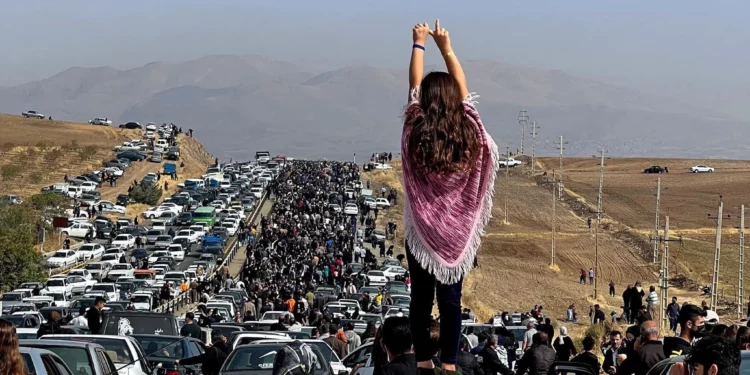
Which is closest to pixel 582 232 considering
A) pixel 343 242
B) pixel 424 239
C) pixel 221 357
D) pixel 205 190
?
pixel 205 190

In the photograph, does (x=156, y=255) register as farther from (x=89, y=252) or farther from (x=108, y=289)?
(x=108, y=289)

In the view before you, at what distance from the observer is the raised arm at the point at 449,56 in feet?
19.3

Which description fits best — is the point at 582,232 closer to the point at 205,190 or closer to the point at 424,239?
the point at 205,190

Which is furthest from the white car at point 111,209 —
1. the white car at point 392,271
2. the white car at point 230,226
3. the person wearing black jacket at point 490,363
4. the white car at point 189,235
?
the person wearing black jacket at point 490,363

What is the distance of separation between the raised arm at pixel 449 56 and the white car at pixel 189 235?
72.3 meters

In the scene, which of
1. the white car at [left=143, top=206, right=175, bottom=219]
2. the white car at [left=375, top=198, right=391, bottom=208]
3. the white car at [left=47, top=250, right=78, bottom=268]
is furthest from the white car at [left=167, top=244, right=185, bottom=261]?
the white car at [left=375, top=198, right=391, bottom=208]

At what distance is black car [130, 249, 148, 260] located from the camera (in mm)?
70938

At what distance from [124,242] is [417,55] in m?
71.7

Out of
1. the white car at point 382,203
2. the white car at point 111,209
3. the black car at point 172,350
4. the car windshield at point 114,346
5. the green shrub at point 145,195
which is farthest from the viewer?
the white car at point 382,203

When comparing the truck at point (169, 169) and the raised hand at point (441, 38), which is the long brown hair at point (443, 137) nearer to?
the raised hand at point (441, 38)

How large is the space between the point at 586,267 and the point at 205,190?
36.9m

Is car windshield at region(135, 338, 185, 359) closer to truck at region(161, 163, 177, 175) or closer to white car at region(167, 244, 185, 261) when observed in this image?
white car at region(167, 244, 185, 261)

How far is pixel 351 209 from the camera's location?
310 feet

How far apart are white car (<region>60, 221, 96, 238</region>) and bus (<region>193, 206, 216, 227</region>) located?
7.16 m
